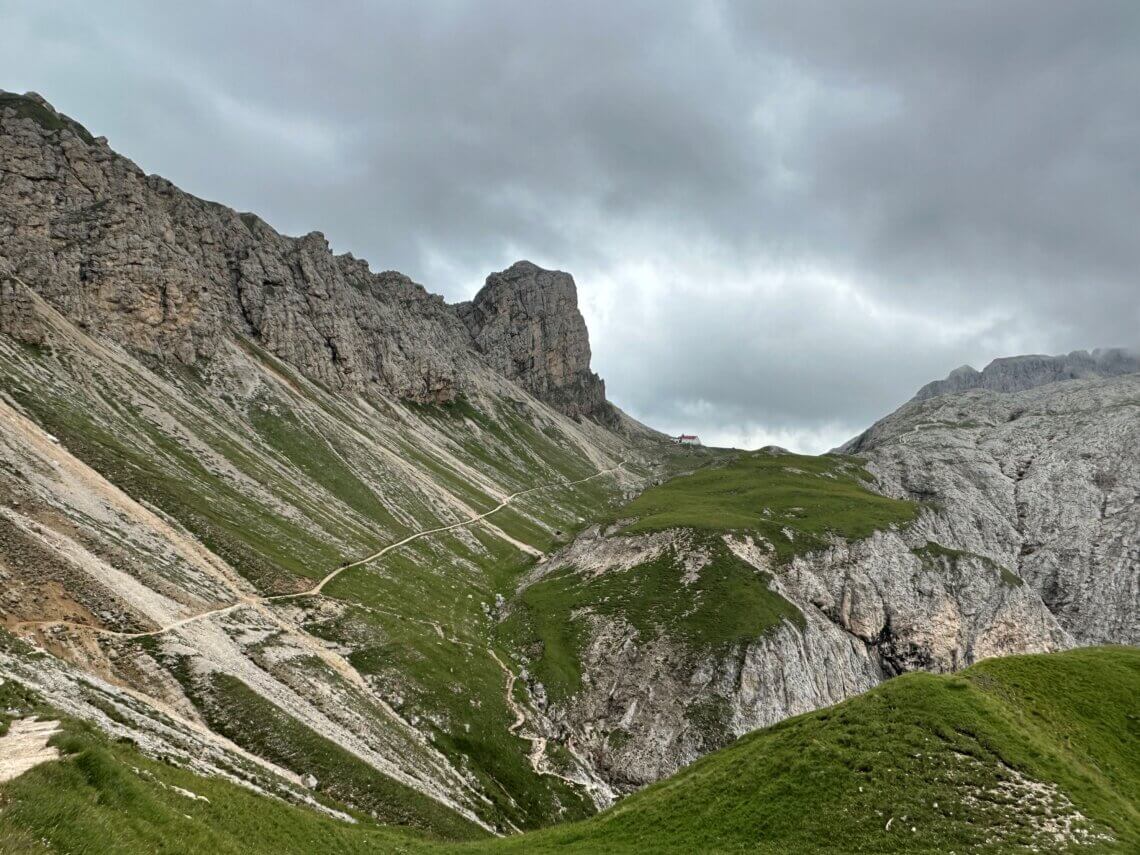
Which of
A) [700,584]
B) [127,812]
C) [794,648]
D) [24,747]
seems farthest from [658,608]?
[24,747]

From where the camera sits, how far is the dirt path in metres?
15.2

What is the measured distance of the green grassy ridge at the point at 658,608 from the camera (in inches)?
2719

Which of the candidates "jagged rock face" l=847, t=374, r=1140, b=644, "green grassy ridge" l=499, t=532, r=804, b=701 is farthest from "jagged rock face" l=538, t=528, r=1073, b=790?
"jagged rock face" l=847, t=374, r=1140, b=644

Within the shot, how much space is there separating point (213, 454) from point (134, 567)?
4771 centimetres

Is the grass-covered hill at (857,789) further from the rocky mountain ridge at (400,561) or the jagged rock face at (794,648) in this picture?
the jagged rock face at (794,648)

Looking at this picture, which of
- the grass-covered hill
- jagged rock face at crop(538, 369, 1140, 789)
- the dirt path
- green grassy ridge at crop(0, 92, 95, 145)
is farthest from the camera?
green grassy ridge at crop(0, 92, 95, 145)

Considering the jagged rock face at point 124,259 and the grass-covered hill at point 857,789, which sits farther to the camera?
the jagged rock face at point 124,259

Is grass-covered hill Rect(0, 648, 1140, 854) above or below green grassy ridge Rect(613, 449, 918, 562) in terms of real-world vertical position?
below

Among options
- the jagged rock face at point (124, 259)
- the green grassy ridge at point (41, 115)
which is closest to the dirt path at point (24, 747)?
the jagged rock face at point (124, 259)

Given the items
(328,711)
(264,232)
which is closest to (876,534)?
(328,711)

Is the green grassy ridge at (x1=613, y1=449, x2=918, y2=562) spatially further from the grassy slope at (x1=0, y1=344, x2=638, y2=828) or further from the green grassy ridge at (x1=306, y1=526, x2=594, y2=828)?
the green grassy ridge at (x1=306, y1=526, x2=594, y2=828)

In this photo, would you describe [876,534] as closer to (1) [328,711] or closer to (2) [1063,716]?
(2) [1063,716]

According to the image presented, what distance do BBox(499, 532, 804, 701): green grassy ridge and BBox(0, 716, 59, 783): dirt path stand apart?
174 feet

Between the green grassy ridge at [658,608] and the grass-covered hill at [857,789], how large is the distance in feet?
112
